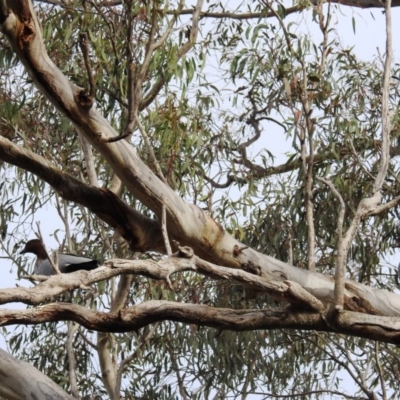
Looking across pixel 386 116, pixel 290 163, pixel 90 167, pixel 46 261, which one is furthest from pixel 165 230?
pixel 290 163

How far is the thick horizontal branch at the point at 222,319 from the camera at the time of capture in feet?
10.2

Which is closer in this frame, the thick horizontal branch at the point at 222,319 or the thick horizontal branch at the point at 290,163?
the thick horizontal branch at the point at 222,319

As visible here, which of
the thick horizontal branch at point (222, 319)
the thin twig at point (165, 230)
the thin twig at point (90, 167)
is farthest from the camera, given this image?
the thin twig at point (90, 167)

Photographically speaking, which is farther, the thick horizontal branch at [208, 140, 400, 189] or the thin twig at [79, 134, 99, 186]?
the thick horizontal branch at [208, 140, 400, 189]

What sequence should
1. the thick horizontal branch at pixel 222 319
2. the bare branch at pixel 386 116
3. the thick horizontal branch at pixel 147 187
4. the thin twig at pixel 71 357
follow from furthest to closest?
the thin twig at pixel 71 357, the bare branch at pixel 386 116, the thick horizontal branch at pixel 147 187, the thick horizontal branch at pixel 222 319

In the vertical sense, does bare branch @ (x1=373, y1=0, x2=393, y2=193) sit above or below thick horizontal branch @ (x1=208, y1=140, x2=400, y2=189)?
below

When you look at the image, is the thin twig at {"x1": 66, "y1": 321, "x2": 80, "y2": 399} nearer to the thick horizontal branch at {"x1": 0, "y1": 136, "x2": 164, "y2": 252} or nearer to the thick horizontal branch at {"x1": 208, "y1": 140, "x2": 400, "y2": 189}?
the thick horizontal branch at {"x1": 208, "y1": 140, "x2": 400, "y2": 189}

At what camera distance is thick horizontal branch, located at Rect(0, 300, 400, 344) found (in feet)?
10.2

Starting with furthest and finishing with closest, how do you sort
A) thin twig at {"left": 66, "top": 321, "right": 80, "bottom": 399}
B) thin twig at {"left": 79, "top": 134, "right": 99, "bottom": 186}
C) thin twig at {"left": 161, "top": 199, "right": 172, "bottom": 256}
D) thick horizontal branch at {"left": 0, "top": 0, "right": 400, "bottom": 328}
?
thin twig at {"left": 66, "top": 321, "right": 80, "bottom": 399} → thin twig at {"left": 79, "top": 134, "right": 99, "bottom": 186} → thick horizontal branch at {"left": 0, "top": 0, "right": 400, "bottom": 328} → thin twig at {"left": 161, "top": 199, "right": 172, "bottom": 256}

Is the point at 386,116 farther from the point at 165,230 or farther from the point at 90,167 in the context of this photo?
the point at 90,167

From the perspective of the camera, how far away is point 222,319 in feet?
11.1

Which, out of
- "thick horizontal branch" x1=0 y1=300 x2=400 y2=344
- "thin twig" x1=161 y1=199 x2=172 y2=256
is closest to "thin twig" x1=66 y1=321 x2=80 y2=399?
"thin twig" x1=161 y1=199 x2=172 y2=256

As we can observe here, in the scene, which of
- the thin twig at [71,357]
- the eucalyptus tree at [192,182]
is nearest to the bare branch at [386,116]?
the eucalyptus tree at [192,182]

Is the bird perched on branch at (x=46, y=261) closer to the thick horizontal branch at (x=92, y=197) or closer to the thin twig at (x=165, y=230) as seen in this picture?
the thick horizontal branch at (x=92, y=197)
